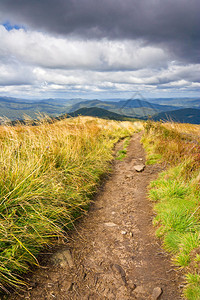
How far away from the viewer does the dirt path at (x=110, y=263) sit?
8.23 ft

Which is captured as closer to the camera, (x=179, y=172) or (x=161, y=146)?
(x=179, y=172)

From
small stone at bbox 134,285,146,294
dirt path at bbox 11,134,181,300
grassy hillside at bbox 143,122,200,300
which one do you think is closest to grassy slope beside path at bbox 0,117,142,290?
dirt path at bbox 11,134,181,300

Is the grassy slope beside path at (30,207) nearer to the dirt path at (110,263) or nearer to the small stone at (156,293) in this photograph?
the dirt path at (110,263)

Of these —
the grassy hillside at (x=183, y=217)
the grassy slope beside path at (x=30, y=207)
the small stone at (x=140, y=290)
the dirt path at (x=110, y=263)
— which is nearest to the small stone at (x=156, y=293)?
the dirt path at (x=110, y=263)

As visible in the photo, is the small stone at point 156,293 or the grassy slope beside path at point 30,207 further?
the grassy slope beside path at point 30,207

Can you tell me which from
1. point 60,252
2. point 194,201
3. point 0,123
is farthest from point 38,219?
point 0,123

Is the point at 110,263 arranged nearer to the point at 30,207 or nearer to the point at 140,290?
the point at 140,290

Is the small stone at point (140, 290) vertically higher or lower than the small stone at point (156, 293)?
lower

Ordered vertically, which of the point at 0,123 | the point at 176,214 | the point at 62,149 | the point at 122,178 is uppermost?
the point at 0,123

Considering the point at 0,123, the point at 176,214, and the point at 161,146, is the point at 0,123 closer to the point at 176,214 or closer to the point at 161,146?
the point at 176,214

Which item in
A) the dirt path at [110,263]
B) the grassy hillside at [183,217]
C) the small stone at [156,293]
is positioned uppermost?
the grassy hillside at [183,217]

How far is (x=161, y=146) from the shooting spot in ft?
31.3

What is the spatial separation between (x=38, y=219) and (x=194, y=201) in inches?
140

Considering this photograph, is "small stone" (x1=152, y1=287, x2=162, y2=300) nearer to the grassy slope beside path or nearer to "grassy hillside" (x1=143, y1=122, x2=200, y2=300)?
"grassy hillside" (x1=143, y1=122, x2=200, y2=300)
